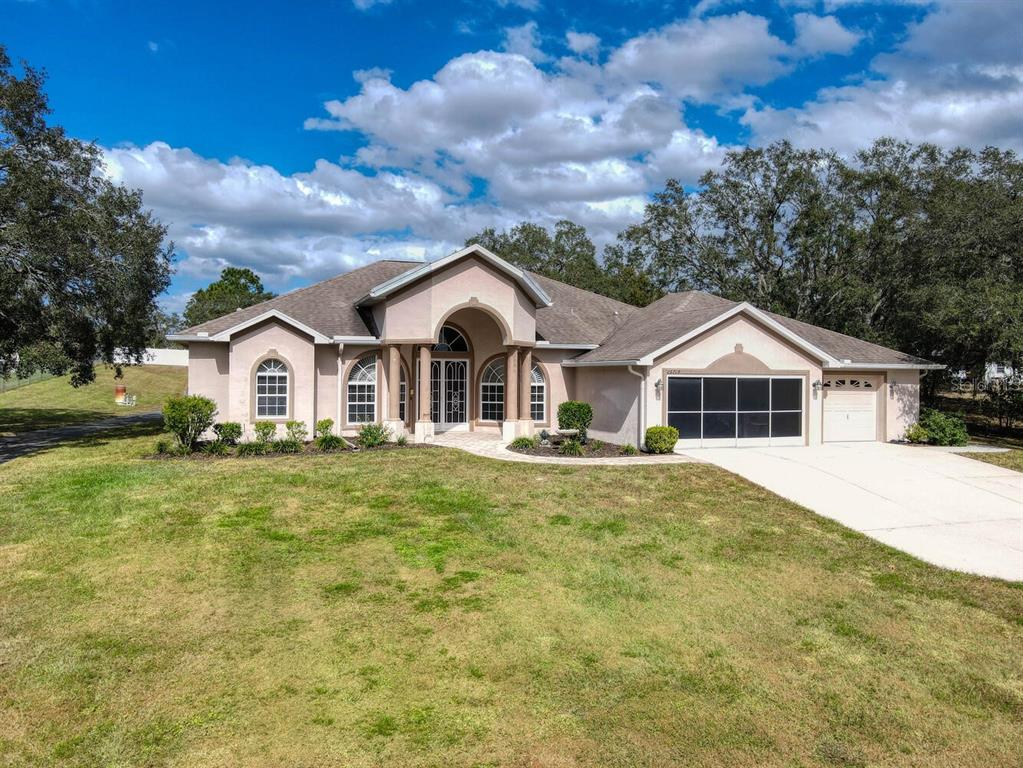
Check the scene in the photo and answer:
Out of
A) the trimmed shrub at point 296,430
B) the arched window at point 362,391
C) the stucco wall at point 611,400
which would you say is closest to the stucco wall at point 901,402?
the stucco wall at point 611,400

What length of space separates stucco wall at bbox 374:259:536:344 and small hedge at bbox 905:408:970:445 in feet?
46.4

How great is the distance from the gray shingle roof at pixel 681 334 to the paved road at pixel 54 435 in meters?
17.9

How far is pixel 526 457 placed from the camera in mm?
17875

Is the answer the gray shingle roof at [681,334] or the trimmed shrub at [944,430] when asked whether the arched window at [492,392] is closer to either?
the gray shingle roof at [681,334]

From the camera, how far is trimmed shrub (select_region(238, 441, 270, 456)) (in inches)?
706

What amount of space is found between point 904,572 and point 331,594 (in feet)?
27.4

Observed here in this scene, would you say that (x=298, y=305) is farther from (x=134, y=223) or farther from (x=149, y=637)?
(x=149, y=637)

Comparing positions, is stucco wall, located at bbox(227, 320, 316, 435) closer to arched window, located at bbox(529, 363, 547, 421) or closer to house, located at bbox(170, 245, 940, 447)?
house, located at bbox(170, 245, 940, 447)

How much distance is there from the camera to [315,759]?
478 centimetres

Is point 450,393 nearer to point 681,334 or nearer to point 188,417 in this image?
point 681,334

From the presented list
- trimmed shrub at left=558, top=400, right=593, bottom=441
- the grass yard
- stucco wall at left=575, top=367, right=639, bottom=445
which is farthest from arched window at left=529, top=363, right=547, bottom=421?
the grass yard

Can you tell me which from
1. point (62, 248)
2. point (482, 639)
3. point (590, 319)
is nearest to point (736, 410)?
point (590, 319)

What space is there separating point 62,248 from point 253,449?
25.4 feet

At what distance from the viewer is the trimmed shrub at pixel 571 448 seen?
1861 cm
